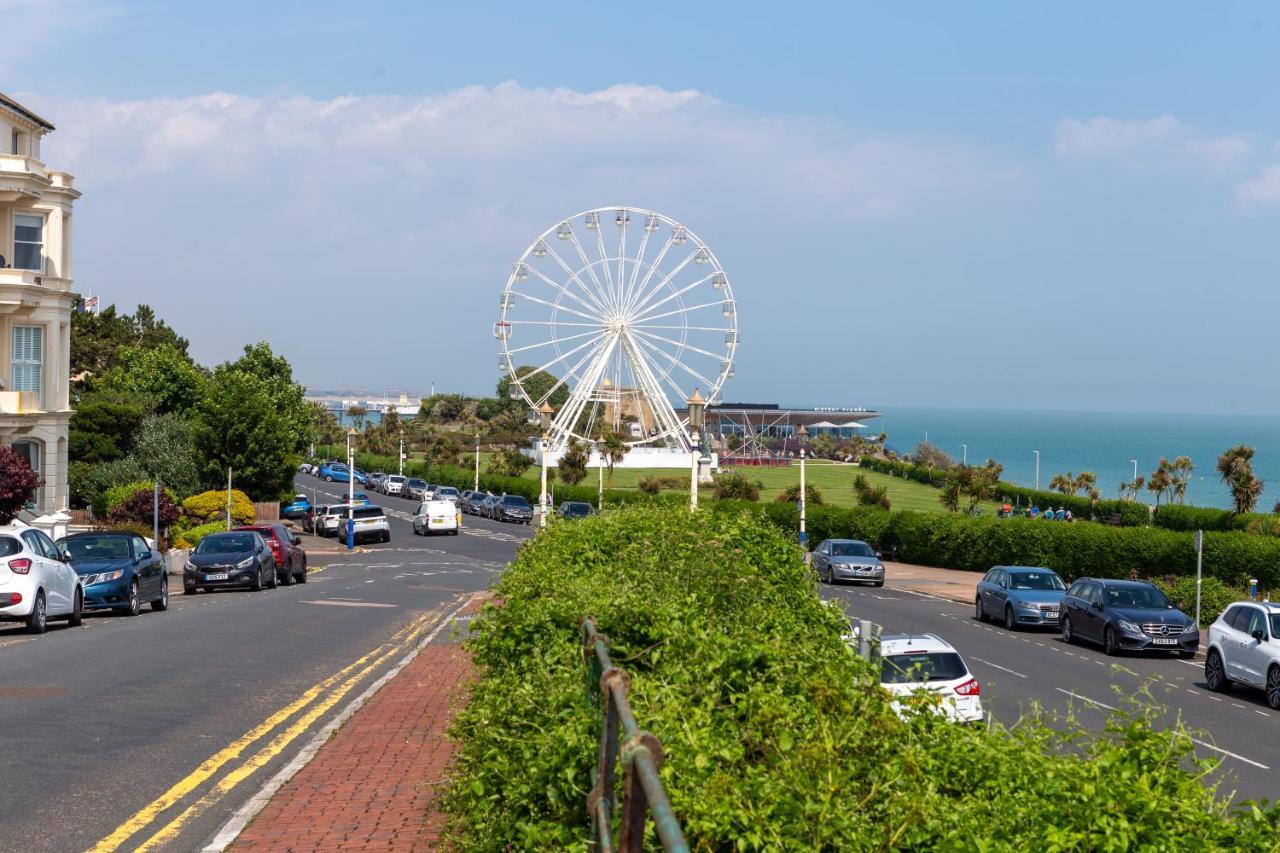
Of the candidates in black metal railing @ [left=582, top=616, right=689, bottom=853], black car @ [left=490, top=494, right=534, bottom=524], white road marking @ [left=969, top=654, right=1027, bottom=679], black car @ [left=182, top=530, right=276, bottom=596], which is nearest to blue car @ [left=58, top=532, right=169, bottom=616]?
black car @ [left=182, top=530, right=276, bottom=596]

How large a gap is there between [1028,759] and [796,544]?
7178mm

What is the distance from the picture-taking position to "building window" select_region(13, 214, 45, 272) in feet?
155

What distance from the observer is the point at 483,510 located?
88312 mm

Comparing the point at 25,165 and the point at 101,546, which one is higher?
the point at 25,165

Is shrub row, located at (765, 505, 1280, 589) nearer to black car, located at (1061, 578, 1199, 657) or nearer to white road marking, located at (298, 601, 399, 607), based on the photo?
black car, located at (1061, 578, 1199, 657)

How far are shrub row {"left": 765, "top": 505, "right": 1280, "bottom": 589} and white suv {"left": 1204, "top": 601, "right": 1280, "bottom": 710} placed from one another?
12.6m

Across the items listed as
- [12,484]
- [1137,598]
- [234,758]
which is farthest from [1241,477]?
[234,758]

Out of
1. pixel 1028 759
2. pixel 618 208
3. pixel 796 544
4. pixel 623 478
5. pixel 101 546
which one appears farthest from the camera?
pixel 623 478

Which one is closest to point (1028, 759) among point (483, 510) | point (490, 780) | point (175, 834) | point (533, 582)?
point (490, 780)

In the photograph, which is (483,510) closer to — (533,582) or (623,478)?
(623,478)

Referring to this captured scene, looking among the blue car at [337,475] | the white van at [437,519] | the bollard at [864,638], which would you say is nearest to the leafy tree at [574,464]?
the white van at [437,519]

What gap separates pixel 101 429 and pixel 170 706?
51.5m

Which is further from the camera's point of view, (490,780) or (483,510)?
(483,510)

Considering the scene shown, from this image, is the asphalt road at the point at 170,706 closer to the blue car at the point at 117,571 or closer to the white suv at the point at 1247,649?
the blue car at the point at 117,571
